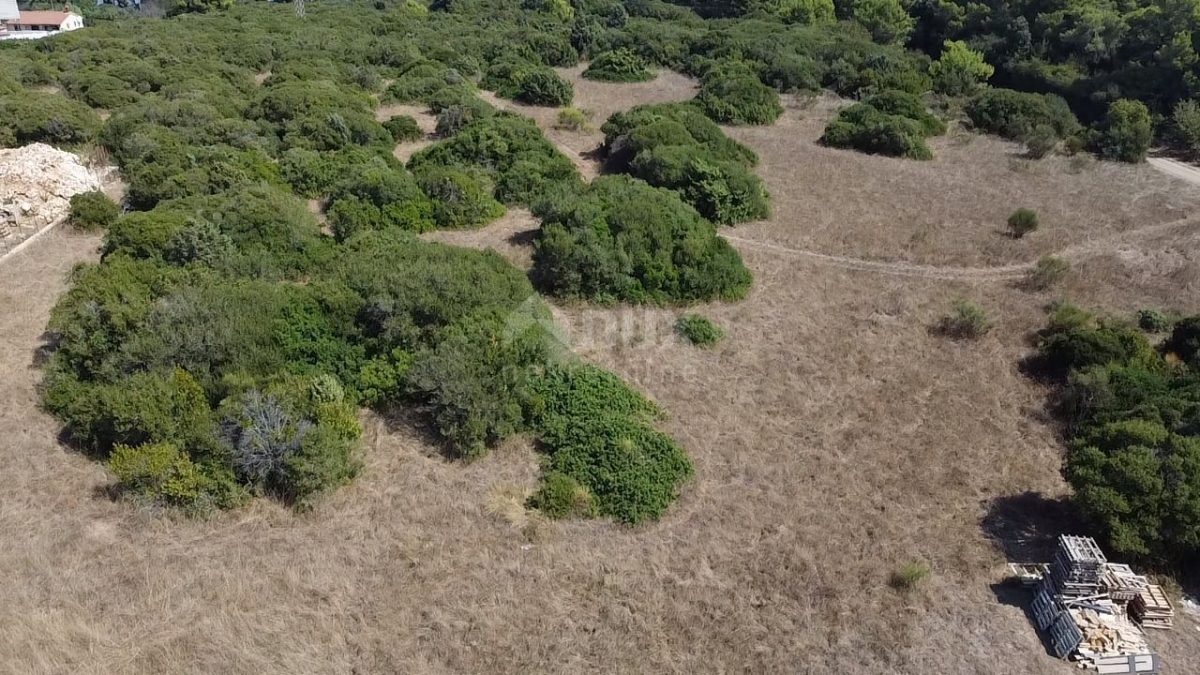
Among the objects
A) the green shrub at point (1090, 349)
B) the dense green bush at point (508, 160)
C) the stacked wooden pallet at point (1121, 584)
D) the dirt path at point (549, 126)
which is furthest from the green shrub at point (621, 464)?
the dirt path at point (549, 126)

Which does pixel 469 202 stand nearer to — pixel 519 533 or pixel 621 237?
pixel 621 237

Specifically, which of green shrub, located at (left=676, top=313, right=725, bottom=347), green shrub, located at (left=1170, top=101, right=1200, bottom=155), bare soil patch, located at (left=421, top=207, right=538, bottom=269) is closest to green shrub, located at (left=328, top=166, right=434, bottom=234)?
bare soil patch, located at (left=421, top=207, right=538, bottom=269)

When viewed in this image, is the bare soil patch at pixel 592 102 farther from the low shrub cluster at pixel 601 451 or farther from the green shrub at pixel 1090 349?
the green shrub at pixel 1090 349

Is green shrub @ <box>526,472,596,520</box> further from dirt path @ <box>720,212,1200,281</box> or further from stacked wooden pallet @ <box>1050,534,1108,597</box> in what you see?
dirt path @ <box>720,212,1200,281</box>

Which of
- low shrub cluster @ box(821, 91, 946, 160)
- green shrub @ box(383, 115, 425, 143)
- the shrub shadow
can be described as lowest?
green shrub @ box(383, 115, 425, 143)

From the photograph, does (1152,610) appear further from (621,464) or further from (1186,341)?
(1186,341)

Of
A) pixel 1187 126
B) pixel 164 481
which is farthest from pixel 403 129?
pixel 1187 126

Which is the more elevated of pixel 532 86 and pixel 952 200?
pixel 952 200
